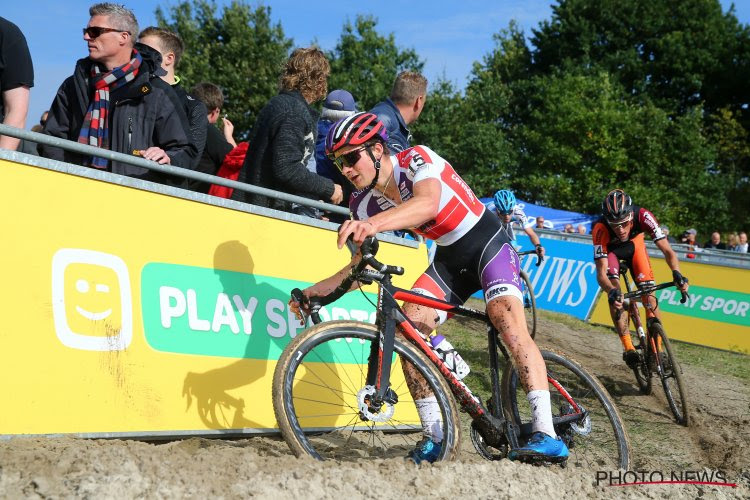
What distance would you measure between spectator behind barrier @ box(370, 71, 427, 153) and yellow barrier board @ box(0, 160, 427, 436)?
1.82m

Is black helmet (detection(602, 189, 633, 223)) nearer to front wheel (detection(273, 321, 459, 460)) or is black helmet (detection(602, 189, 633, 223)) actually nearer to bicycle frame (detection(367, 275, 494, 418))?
front wheel (detection(273, 321, 459, 460))

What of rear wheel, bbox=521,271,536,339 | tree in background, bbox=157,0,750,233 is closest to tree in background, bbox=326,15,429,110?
tree in background, bbox=157,0,750,233

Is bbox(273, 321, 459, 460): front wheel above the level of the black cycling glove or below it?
below

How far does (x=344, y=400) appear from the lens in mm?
5883

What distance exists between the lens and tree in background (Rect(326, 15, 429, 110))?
151 ft

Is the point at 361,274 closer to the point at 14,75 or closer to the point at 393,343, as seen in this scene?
the point at 393,343

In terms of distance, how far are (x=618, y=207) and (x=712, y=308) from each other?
655 cm

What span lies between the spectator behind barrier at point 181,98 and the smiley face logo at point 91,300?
1.25m

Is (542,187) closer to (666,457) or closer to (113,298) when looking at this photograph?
(666,457)

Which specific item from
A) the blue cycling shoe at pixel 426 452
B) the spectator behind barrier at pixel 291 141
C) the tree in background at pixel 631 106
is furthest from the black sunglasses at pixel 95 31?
the tree in background at pixel 631 106

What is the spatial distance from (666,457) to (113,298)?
15.8 feet

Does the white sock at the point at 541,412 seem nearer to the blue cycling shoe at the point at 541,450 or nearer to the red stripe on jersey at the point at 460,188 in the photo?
the blue cycling shoe at the point at 541,450

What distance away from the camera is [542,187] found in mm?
45375

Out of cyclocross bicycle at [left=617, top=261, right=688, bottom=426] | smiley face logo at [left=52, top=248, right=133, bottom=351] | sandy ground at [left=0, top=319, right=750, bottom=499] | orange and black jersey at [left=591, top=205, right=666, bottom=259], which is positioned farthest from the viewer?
orange and black jersey at [left=591, top=205, right=666, bottom=259]
